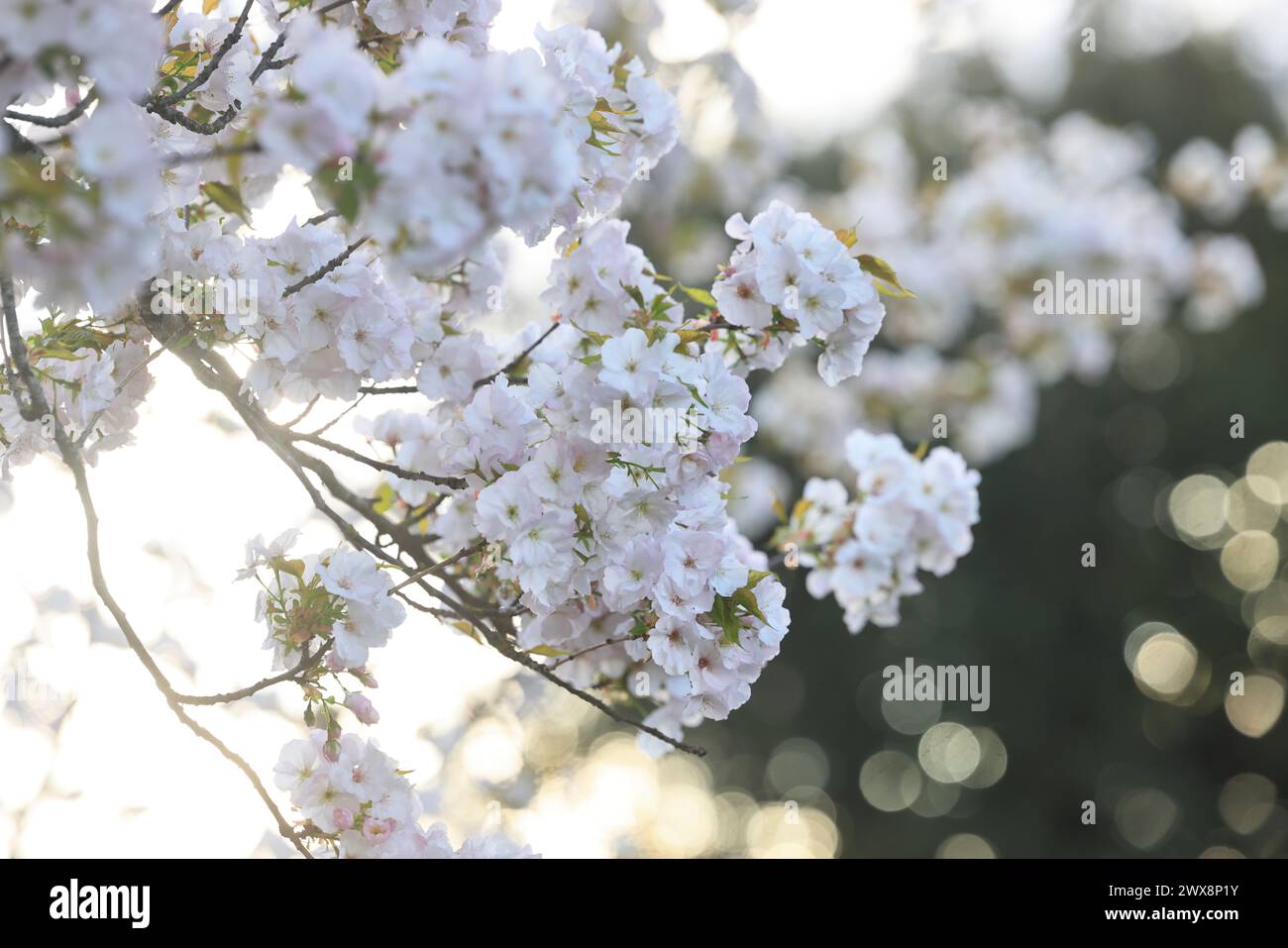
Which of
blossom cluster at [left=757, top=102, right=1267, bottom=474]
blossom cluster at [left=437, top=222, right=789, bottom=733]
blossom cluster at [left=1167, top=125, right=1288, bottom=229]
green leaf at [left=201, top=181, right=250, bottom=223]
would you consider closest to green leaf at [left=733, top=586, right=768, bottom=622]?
blossom cluster at [left=437, top=222, right=789, bottom=733]

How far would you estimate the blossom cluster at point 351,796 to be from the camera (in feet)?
6.26

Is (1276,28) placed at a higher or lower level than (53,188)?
higher

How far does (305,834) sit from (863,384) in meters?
6.12

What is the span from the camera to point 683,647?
5.93 feet

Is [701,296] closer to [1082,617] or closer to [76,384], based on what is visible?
[76,384]

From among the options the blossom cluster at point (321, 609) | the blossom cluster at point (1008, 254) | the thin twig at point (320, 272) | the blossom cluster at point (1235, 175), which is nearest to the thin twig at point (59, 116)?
the thin twig at point (320, 272)

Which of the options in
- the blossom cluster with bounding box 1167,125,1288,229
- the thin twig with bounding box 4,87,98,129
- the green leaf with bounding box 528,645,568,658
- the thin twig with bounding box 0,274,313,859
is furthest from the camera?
the blossom cluster with bounding box 1167,125,1288,229

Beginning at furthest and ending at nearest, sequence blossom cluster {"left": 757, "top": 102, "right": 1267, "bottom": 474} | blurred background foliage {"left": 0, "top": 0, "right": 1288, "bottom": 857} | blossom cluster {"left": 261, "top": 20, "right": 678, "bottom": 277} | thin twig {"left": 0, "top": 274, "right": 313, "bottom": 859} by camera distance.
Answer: blurred background foliage {"left": 0, "top": 0, "right": 1288, "bottom": 857}
blossom cluster {"left": 757, "top": 102, "right": 1267, "bottom": 474}
thin twig {"left": 0, "top": 274, "right": 313, "bottom": 859}
blossom cluster {"left": 261, "top": 20, "right": 678, "bottom": 277}

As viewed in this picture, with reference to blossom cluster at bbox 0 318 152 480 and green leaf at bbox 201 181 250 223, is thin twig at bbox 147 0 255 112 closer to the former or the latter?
green leaf at bbox 201 181 250 223

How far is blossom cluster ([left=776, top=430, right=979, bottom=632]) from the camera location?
263 centimetres

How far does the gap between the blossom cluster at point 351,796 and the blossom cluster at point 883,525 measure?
3.33 feet

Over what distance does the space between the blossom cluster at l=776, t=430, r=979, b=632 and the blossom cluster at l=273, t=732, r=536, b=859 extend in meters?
1.02

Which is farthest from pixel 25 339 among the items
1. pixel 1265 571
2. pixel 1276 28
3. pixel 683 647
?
pixel 1265 571
